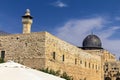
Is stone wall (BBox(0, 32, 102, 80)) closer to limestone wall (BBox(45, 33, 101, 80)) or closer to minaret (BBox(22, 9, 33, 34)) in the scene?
limestone wall (BBox(45, 33, 101, 80))

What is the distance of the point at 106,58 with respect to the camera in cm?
4038

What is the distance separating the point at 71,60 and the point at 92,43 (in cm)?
1228

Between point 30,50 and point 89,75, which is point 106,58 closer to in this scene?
point 89,75

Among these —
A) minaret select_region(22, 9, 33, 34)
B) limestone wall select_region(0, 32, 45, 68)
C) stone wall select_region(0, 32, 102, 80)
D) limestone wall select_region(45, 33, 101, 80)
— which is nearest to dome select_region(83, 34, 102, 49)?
limestone wall select_region(45, 33, 101, 80)

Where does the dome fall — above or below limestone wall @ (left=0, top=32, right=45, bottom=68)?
above

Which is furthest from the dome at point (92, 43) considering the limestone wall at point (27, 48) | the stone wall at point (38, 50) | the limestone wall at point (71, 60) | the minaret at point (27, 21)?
the limestone wall at point (27, 48)

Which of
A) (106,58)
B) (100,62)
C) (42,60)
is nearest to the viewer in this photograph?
(42,60)

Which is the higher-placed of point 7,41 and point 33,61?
point 7,41

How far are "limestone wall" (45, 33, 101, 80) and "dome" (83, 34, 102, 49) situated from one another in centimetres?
402

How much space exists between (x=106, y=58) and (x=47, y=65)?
16.8m

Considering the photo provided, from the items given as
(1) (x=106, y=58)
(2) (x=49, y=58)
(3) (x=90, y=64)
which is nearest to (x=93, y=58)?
(3) (x=90, y=64)

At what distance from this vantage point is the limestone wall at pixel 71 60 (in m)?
25.8

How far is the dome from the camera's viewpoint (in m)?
41.0

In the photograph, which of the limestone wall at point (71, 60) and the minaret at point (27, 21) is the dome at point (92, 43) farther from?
the minaret at point (27, 21)
